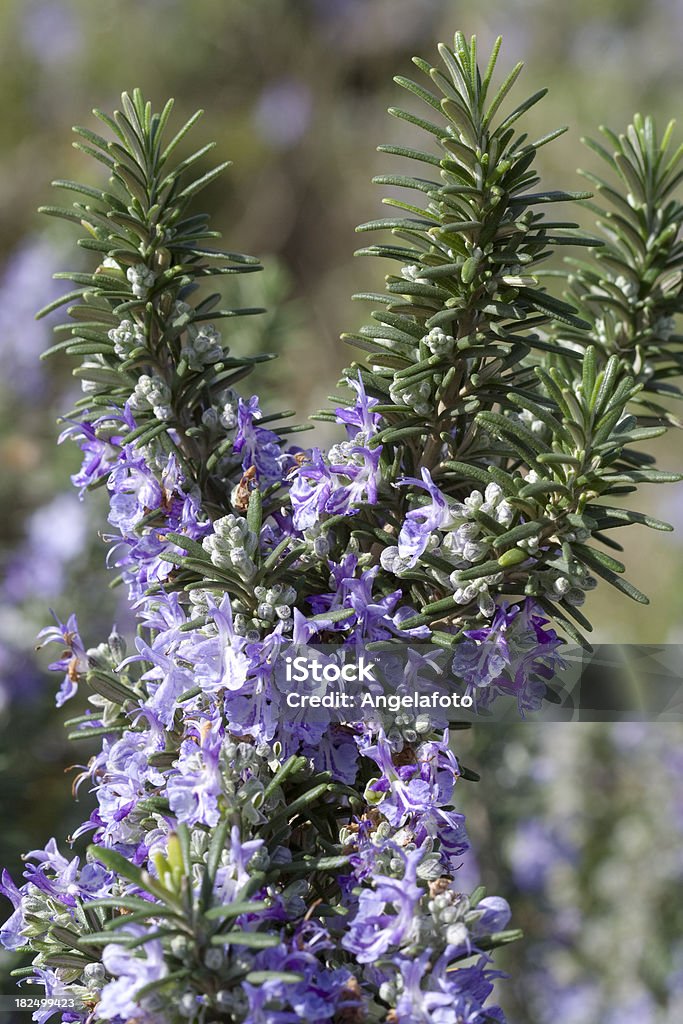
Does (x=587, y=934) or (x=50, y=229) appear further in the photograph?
(x=50, y=229)

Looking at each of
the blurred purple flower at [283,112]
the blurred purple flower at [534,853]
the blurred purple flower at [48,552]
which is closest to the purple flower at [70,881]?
the blurred purple flower at [534,853]

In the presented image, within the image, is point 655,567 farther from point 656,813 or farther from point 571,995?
point 571,995

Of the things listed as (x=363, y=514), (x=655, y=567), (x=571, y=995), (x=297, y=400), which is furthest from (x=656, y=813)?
(x=297, y=400)

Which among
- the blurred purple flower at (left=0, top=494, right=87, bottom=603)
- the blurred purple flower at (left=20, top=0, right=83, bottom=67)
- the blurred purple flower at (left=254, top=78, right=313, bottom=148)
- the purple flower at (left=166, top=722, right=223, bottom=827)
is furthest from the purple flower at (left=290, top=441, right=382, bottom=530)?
the blurred purple flower at (left=20, top=0, right=83, bottom=67)

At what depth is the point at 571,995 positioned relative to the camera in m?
2.10

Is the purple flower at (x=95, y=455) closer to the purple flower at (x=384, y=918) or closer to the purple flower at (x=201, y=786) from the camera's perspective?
the purple flower at (x=201, y=786)

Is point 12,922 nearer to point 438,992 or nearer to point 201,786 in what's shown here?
A: point 201,786

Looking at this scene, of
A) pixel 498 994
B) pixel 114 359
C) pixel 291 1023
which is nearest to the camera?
pixel 291 1023

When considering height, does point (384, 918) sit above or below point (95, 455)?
below

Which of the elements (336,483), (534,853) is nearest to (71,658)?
(336,483)

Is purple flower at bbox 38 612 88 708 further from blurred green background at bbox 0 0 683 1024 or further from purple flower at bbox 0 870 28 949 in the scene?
blurred green background at bbox 0 0 683 1024

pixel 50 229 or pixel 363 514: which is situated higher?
pixel 50 229

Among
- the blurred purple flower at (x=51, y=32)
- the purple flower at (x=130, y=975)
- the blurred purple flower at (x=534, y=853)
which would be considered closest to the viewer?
the purple flower at (x=130, y=975)

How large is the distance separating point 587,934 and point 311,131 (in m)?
5.48
